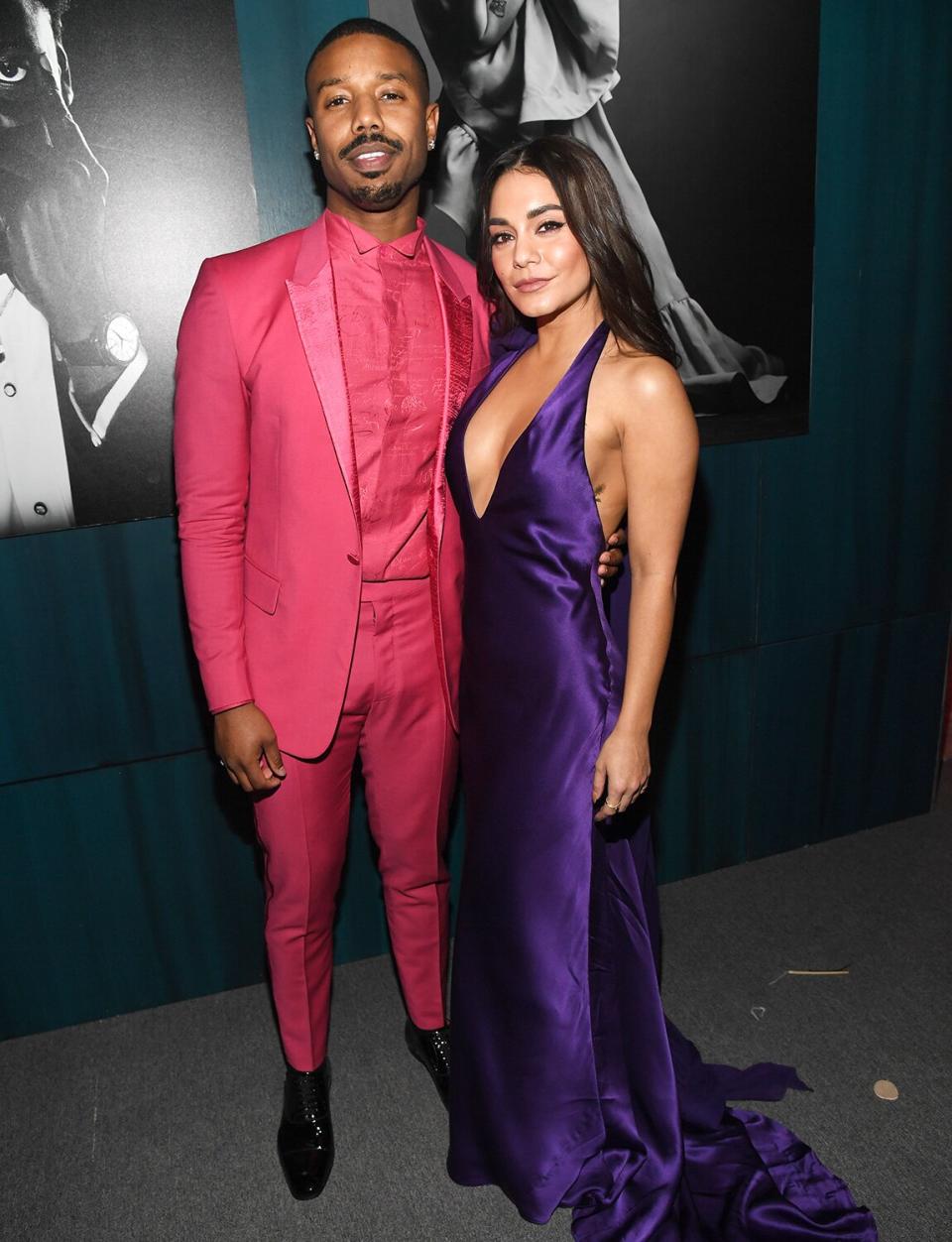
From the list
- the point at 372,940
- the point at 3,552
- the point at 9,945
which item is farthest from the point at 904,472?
the point at 9,945

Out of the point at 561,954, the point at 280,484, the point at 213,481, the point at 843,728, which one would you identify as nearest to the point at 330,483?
the point at 280,484

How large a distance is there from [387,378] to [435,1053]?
1.45 meters

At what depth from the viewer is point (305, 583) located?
182cm

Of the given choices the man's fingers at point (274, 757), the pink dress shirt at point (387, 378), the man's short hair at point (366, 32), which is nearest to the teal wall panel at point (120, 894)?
the man's fingers at point (274, 757)

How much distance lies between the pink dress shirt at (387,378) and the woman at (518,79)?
539 millimetres

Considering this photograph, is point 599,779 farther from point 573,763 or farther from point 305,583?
point 305,583

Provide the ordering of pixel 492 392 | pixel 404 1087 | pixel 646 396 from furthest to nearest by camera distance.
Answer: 1. pixel 404 1087
2. pixel 492 392
3. pixel 646 396

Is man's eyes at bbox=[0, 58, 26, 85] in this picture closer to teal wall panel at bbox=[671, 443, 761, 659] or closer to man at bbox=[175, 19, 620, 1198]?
man at bbox=[175, 19, 620, 1198]

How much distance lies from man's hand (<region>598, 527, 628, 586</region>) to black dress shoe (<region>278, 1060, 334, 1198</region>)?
123 cm

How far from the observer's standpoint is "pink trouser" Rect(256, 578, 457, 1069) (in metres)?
1.92

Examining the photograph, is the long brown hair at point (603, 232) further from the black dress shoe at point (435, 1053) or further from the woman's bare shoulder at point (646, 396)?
the black dress shoe at point (435, 1053)

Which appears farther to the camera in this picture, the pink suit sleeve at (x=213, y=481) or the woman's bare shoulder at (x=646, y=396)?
the pink suit sleeve at (x=213, y=481)

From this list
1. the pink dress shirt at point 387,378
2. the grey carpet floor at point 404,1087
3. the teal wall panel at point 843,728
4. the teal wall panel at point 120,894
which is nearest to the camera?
the pink dress shirt at point 387,378

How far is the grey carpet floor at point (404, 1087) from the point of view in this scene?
1948 mm
